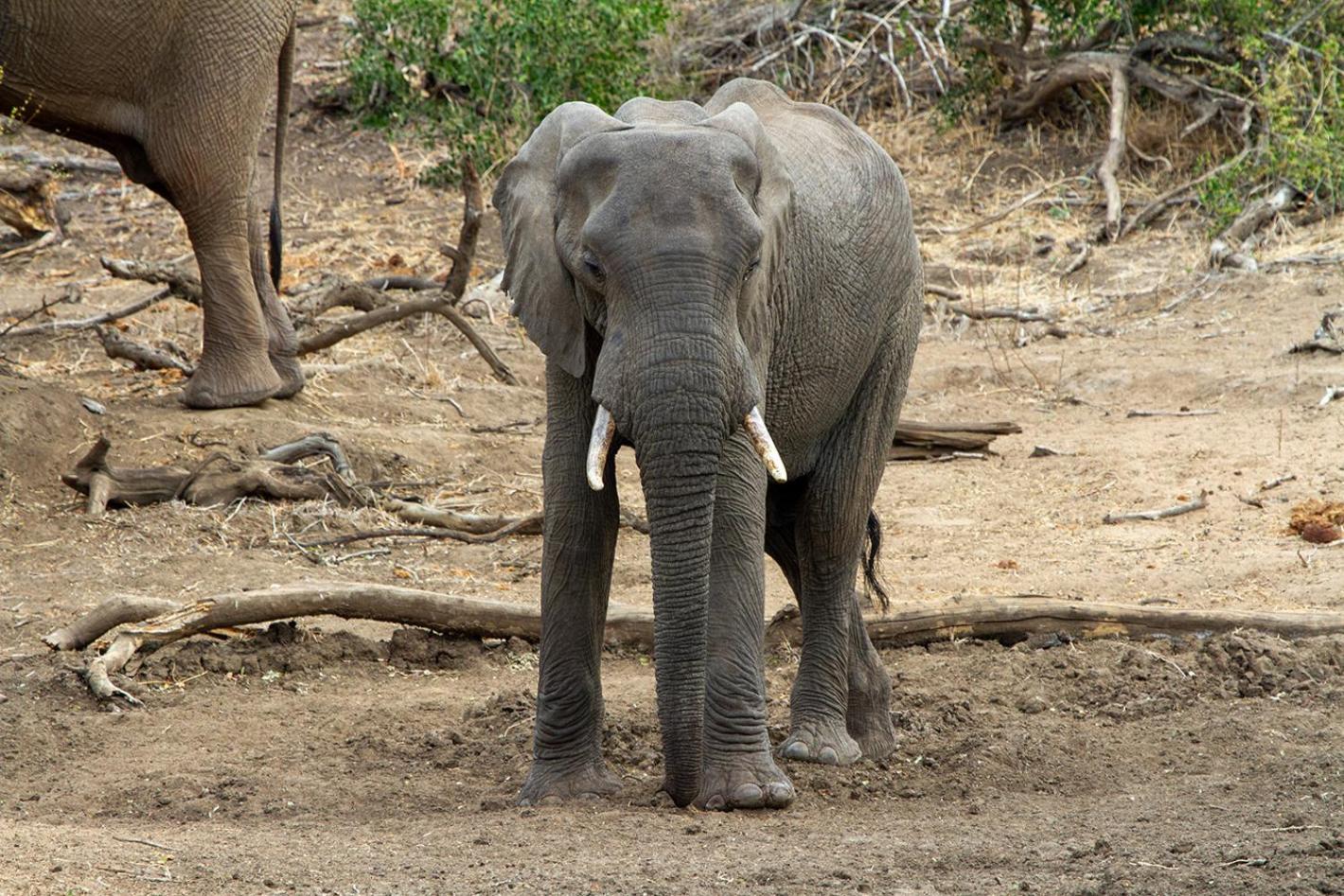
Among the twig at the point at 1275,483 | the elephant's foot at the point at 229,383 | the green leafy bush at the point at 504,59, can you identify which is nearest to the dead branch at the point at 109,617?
the elephant's foot at the point at 229,383

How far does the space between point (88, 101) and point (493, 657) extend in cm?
375

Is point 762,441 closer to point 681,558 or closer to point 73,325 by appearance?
point 681,558

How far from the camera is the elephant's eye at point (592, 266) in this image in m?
4.33

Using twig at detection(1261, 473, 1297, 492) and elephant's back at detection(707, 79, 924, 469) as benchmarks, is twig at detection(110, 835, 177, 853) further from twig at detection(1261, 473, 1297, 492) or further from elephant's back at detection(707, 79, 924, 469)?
twig at detection(1261, 473, 1297, 492)

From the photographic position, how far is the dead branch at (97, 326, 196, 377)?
31.3 feet

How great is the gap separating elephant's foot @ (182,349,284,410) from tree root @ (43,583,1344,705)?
8.64ft

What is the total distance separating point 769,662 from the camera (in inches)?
259

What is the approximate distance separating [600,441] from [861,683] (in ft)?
5.46

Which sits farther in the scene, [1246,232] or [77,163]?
[77,163]

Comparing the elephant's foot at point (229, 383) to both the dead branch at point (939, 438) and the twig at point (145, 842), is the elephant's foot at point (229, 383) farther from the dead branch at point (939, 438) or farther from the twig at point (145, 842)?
the twig at point (145, 842)

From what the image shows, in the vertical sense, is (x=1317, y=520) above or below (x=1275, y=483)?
above

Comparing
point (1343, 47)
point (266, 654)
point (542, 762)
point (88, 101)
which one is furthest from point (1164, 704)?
point (1343, 47)

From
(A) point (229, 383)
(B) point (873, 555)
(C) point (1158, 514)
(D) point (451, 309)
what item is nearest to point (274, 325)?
(A) point (229, 383)

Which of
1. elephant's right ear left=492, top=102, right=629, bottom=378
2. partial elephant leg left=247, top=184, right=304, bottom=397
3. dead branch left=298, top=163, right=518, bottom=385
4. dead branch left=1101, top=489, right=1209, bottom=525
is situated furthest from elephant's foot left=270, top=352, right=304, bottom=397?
elephant's right ear left=492, top=102, right=629, bottom=378
